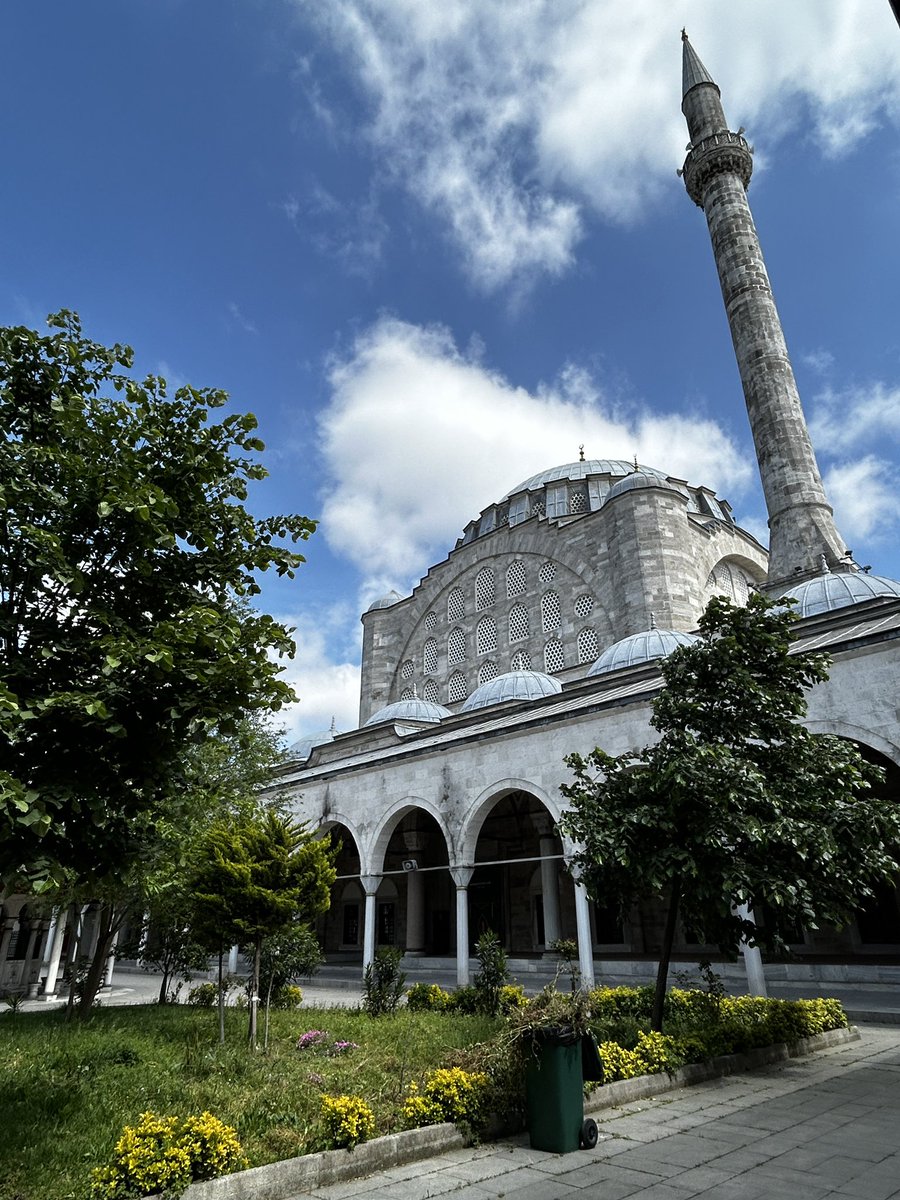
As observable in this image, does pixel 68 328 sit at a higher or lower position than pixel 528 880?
higher

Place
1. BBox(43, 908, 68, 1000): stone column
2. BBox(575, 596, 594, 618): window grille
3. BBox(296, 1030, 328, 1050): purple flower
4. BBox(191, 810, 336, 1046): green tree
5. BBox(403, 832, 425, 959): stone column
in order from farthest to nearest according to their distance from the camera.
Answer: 1. BBox(575, 596, 594, 618): window grille
2. BBox(403, 832, 425, 959): stone column
3. BBox(43, 908, 68, 1000): stone column
4. BBox(296, 1030, 328, 1050): purple flower
5. BBox(191, 810, 336, 1046): green tree

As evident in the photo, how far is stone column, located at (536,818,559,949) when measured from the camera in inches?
714

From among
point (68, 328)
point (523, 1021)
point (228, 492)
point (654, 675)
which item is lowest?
point (523, 1021)

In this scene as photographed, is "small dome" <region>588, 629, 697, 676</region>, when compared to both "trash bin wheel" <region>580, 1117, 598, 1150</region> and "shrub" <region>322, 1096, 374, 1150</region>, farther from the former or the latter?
"shrub" <region>322, 1096, 374, 1150</region>

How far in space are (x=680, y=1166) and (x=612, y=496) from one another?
2507cm

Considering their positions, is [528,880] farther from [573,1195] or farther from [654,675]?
[573,1195]

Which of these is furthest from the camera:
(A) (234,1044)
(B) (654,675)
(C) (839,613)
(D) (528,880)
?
(D) (528,880)

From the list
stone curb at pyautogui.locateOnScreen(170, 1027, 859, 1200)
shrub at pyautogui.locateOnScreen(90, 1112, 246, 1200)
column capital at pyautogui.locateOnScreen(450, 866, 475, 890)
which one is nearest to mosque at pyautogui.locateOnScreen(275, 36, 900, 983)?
column capital at pyautogui.locateOnScreen(450, 866, 475, 890)

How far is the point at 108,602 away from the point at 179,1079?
4.92 metres

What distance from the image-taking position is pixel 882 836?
8.05 metres

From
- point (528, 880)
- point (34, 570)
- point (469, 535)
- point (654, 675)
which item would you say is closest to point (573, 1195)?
point (34, 570)

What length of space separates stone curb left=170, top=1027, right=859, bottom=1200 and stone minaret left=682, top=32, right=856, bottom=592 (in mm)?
18516

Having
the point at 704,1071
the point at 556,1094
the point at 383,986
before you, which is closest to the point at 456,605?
the point at 383,986

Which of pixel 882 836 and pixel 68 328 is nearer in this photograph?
pixel 68 328
